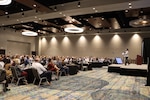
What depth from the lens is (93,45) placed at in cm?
2005

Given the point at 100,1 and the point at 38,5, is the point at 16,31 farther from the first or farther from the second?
the point at 100,1

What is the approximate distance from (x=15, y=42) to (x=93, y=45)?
1020cm

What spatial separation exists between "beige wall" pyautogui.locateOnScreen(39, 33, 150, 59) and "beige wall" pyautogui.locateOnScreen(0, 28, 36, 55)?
1619 millimetres

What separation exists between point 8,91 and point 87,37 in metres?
15.9

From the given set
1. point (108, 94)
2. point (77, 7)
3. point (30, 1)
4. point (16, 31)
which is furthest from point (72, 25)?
point (108, 94)

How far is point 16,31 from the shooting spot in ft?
68.2

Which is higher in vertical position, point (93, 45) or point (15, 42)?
point (15, 42)

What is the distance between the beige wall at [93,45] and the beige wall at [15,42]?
1619 millimetres

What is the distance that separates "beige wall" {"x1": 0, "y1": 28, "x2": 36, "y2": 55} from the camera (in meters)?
19.3

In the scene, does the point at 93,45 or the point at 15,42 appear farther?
the point at 15,42

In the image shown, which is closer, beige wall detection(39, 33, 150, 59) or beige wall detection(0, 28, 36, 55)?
beige wall detection(39, 33, 150, 59)

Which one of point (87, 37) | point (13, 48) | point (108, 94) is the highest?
point (87, 37)

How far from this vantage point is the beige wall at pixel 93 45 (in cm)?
1798

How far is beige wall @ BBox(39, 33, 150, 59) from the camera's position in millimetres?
17980
